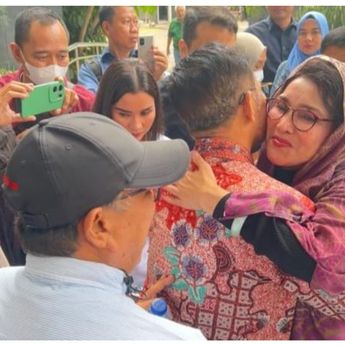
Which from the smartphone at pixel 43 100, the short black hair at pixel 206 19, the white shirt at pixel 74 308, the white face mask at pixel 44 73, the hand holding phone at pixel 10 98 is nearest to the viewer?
the white shirt at pixel 74 308

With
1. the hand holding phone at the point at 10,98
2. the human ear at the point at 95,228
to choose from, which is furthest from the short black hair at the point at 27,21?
the human ear at the point at 95,228

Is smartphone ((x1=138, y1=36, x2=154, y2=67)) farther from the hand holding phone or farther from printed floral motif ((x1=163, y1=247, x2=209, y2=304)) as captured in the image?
printed floral motif ((x1=163, y1=247, x2=209, y2=304))

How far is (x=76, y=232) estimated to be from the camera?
827mm

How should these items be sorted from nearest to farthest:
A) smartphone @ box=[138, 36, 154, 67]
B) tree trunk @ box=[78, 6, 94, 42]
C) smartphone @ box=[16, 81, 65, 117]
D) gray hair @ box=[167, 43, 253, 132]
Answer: gray hair @ box=[167, 43, 253, 132]
smartphone @ box=[16, 81, 65, 117]
smartphone @ box=[138, 36, 154, 67]
tree trunk @ box=[78, 6, 94, 42]

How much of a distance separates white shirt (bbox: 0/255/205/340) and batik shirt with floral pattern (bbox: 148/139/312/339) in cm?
27

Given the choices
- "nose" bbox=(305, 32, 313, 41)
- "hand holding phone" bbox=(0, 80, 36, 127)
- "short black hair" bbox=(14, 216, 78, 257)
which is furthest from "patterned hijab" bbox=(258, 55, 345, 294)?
"nose" bbox=(305, 32, 313, 41)

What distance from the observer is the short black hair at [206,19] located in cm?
255

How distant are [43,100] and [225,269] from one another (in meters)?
1.25

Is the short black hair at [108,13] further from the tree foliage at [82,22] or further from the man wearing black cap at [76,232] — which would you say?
the tree foliage at [82,22]

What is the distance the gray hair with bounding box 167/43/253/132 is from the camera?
1.08m

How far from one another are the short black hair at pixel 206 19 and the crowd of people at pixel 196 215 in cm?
142

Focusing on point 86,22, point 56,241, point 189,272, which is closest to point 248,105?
point 189,272

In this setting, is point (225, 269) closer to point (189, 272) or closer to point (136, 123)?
point (189, 272)

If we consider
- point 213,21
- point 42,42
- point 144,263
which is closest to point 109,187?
point 144,263
